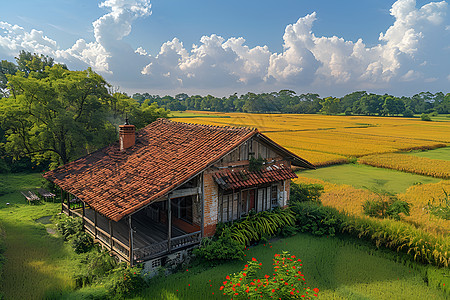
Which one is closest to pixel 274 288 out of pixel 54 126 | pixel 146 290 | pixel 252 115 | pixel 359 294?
pixel 359 294

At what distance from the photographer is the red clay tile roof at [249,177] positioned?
44.7 feet

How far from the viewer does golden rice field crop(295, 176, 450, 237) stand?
15.1 metres

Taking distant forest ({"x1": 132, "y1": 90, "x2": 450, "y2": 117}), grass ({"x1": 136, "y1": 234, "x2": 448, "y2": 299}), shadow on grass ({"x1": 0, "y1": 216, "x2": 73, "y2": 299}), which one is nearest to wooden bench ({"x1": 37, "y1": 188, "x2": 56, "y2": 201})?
shadow on grass ({"x1": 0, "y1": 216, "x2": 73, "y2": 299})

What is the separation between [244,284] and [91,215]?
1236 centimetres

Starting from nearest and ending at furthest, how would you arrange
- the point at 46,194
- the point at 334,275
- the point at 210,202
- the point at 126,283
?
1. the point at 126,283
2. the point at 334,275
3. the point at 210,202
4. the point at 46,194

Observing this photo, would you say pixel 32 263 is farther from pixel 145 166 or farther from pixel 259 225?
pixel 259 225

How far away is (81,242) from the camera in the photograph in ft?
47.6

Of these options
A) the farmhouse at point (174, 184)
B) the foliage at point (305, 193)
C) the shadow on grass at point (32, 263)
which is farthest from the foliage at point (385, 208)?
the shadow on grass at point (32, 263)

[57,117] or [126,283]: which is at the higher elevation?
[57,117]

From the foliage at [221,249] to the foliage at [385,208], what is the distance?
9214 millimetres

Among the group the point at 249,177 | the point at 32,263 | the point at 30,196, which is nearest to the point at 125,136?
the point at 32,263

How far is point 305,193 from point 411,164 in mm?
22578

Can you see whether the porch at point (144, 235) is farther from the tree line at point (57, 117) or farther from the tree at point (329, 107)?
the tree at point (329, 107)

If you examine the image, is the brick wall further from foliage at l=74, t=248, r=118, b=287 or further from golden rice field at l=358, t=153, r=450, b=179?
golden rice field at l=358, t=153, r=450, b=179
